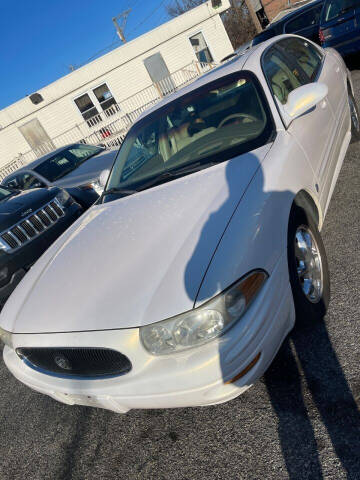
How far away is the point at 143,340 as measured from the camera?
5.34ft

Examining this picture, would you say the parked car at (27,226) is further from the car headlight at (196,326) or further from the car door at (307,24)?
the car door at (307,24)

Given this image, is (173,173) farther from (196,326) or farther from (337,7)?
(337,7)

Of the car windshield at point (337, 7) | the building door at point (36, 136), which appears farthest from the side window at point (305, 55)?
the building door at point (36, 136)

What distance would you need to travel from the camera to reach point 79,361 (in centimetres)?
187

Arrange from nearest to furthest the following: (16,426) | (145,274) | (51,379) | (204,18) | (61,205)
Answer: (145,274)
(51,379)
(16,426)
(61,205)
(204,18)

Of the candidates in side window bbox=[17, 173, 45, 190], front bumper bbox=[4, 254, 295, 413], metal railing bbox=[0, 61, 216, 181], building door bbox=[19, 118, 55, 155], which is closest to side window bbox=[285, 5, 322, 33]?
metal railing bbox=[0, 61, 216, 181]

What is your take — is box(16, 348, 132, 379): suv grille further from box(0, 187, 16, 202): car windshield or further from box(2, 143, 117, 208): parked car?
box(2, 143, 117, 208): parked car

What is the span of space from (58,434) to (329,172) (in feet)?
9.70

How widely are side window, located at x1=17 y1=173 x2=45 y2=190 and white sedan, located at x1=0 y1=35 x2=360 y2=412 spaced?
5.00m

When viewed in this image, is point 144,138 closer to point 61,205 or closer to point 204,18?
point 61,205

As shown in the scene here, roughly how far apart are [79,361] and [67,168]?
256 inches

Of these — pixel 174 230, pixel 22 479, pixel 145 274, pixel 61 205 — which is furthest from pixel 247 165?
pixel 61 205

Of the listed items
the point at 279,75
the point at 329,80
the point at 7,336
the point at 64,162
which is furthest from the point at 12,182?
the point at 329,80

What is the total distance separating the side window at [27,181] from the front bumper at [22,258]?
136 inches
